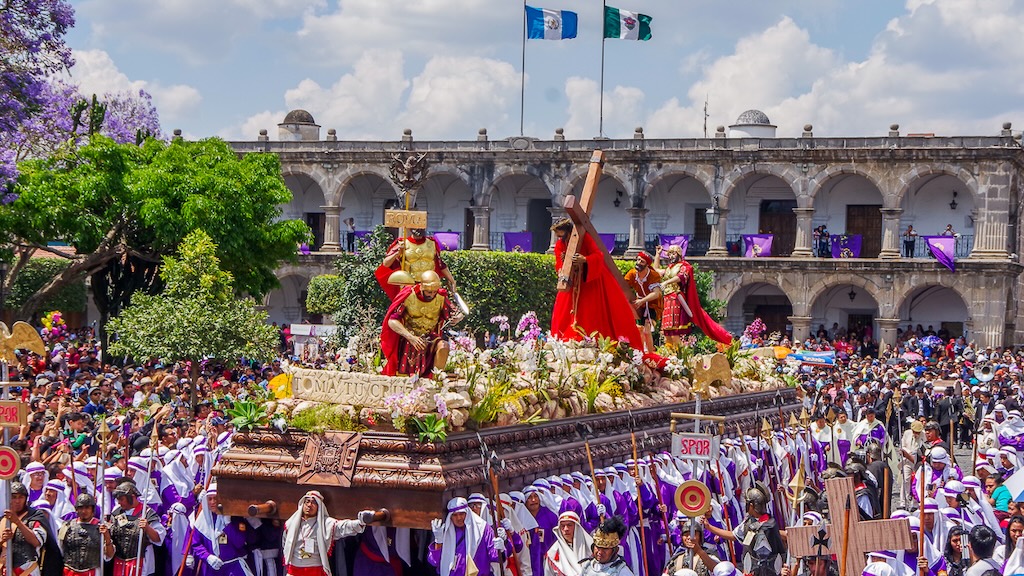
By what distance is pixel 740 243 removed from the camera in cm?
4209

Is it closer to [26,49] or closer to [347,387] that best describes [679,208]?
[26,49]

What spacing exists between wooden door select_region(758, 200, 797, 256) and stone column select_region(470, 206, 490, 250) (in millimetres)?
8236

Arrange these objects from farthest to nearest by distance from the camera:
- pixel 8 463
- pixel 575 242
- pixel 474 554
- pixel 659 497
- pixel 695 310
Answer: pixel 695 310 → pixel 575 242 → pixel 659 497 → pixel 8 463 → pixel 474 554

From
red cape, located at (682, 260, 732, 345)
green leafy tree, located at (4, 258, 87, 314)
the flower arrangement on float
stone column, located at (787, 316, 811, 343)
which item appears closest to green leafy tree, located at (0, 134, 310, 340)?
green leafy tree, located at (4, 258, 87, 314)

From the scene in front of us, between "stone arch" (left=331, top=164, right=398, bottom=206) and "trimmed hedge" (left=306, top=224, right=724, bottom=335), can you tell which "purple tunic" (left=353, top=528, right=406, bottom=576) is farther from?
"stone arch" (left=331, top=164, right=398, bottom=206)

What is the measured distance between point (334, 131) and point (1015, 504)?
36.7m

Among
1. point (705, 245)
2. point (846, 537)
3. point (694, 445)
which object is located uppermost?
point (705, 245)

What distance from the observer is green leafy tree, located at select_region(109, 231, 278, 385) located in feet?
73.8

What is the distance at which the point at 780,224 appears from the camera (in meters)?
43.0

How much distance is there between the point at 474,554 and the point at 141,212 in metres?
19.4

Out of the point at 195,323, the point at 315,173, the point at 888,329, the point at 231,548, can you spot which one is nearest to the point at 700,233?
the point at 888,329

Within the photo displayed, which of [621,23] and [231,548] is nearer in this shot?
[231,548]

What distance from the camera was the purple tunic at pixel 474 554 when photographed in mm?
9906

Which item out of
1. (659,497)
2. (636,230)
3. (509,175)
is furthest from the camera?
(509,175)
